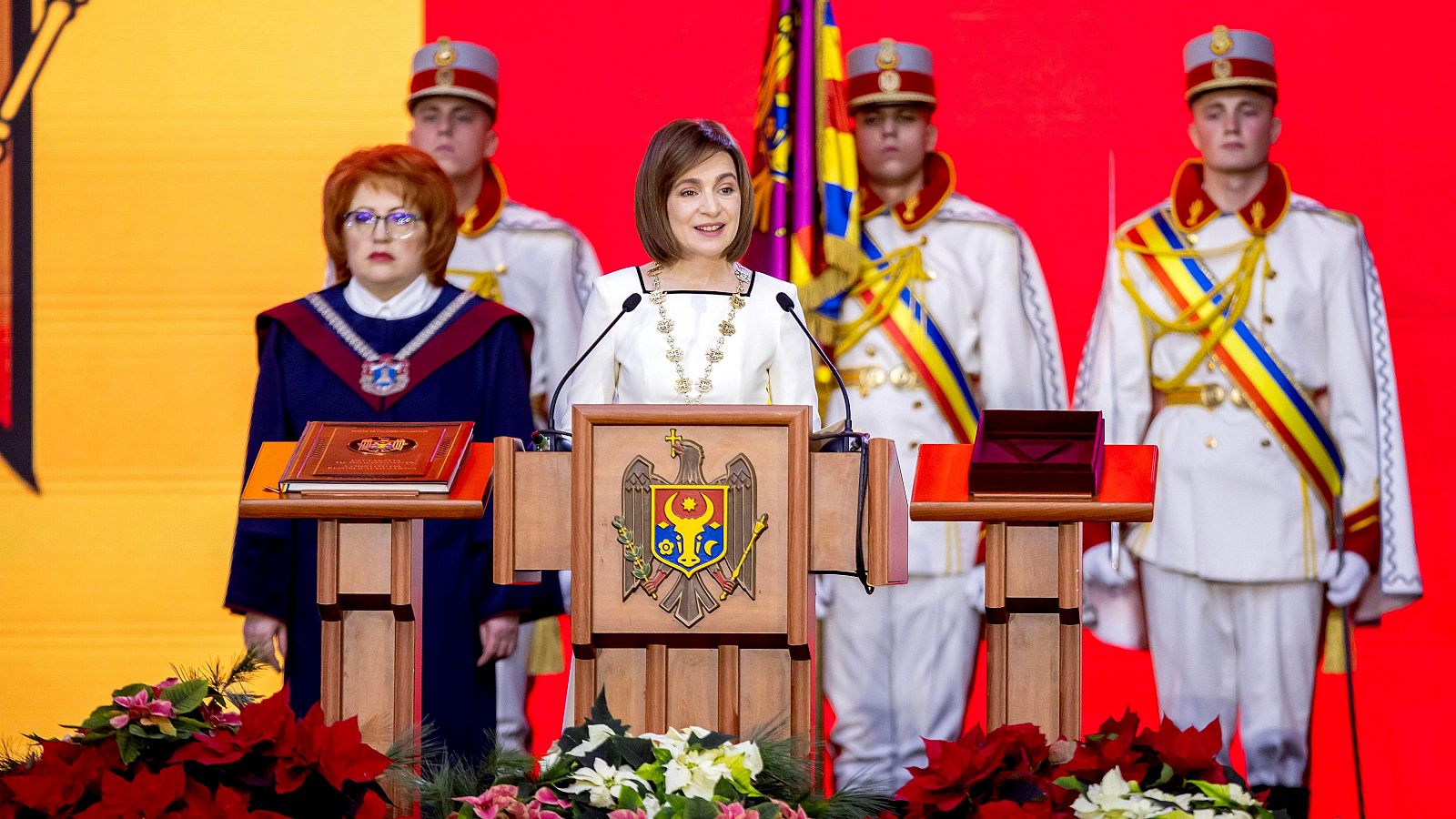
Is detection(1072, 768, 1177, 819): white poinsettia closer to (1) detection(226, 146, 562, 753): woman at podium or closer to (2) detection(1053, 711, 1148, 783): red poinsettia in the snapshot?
(2) detection(1053, 711, 1148, 783): red poinsettia

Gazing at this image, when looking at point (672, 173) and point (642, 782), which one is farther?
point (672, 173)

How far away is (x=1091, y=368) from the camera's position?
15.3ft

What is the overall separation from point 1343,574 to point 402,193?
2.36 metres

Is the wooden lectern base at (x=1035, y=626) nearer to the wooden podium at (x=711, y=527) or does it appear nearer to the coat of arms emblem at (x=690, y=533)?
the wooden podium at (x=711, y=527)

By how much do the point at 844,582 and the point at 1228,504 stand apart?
0.93m

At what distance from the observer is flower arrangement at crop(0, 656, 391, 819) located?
2.27 m

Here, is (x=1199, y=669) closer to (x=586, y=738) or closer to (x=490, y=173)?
(x=490, y=173)

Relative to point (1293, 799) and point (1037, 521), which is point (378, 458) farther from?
point (1293, 799)

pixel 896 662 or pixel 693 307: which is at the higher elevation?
pixel 693 307

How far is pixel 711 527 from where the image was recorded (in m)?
2.64

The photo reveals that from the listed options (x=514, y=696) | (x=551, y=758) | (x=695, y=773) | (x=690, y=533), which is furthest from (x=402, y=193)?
(x=695, y=773)

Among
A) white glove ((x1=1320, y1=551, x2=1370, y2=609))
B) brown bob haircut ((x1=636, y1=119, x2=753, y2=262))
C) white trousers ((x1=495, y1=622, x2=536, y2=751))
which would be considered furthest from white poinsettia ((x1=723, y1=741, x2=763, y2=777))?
white glove ((x1=1320, y1=551, x2=1370, y2=609))

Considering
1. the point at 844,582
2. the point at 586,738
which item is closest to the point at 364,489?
the point at 586,738

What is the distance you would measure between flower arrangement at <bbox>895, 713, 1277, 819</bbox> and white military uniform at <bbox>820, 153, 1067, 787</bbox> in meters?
2.00
